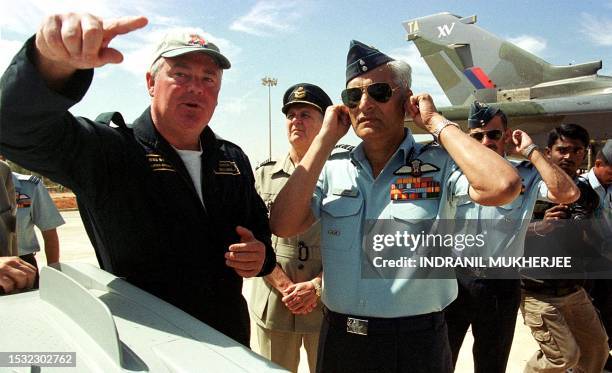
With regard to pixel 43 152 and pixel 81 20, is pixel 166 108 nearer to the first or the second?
pixel 43 152

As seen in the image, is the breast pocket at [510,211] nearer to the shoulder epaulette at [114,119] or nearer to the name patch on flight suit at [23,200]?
the shoulder epaulette at [114,119]

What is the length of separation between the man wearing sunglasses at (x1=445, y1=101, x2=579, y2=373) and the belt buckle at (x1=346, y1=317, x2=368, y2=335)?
132cm

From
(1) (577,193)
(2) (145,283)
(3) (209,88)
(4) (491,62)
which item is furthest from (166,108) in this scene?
(4) (491,62)

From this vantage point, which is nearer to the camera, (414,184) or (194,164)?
(194,164)

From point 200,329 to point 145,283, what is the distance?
1.64ft

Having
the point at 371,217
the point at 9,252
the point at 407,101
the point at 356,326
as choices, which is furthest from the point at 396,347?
the point at 9,252

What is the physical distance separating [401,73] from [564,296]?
82.9 inches

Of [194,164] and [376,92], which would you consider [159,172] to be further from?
[376,92]

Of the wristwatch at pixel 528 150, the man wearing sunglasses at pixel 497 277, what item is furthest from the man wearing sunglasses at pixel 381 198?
the wristwatch at pixel 528 150

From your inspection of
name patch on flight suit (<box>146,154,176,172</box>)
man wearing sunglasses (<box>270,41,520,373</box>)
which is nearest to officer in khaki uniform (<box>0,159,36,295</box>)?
name patch on flight suit (<box>146,154,176,172</box>)

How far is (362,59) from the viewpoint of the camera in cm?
179

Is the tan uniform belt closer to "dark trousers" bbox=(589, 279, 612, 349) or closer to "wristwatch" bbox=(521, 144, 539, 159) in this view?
"wristwatch" bbox=(521, 144, 539, 159)

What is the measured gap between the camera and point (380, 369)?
1588 mm

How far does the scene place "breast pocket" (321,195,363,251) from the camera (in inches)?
69.4
